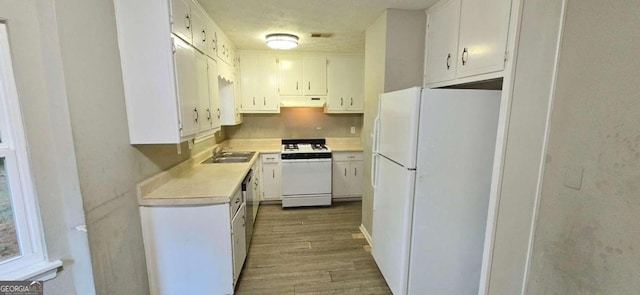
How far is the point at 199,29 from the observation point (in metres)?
2.08

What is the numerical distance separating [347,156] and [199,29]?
8.52 feet

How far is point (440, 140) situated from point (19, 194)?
2.16 m

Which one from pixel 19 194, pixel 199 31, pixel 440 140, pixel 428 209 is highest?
pixel 199 31

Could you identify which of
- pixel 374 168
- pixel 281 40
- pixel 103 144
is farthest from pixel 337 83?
pixel 103 144

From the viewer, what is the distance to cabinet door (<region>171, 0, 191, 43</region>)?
5.16 feet

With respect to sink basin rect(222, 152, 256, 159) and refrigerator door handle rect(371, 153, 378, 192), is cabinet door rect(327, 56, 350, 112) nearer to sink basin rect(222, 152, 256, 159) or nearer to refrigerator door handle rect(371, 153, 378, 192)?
sink basin rect(222, 152, 256, 159)

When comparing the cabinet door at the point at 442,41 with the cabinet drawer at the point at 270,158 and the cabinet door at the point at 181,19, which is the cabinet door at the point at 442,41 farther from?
the cabinet drawer at the point at 270,158

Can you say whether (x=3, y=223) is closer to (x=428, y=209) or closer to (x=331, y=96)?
(x=428, y=209)

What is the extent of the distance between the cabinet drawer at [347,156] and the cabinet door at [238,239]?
1.87 metres

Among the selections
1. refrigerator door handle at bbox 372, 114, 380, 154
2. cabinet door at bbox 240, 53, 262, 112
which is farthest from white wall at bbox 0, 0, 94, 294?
cabinet door at bbox 240, 53, 262, 112

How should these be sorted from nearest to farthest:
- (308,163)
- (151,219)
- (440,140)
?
(440,140) < (151,219) < (308,163)

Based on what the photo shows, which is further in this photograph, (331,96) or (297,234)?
(331,96)

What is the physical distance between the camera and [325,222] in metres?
3.39

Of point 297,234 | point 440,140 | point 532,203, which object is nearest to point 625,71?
point 532,203
